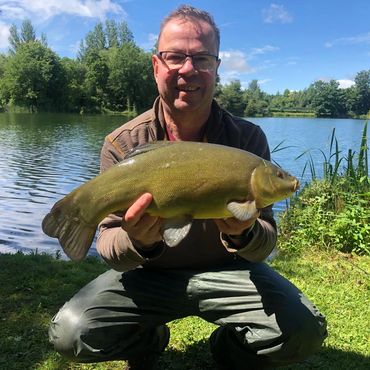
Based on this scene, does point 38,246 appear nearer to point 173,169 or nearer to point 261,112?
point 173,169

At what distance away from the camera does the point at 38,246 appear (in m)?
6.62

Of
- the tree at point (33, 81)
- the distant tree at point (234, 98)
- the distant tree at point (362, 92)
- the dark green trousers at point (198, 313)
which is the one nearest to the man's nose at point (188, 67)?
the dark green trousers at point (198, 313)

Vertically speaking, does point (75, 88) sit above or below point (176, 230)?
above

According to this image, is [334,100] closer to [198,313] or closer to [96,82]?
[96,82]

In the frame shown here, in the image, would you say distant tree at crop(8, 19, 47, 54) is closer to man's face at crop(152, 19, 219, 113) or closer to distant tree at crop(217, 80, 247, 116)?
distant tree at crop(217, 80, 247, 116)

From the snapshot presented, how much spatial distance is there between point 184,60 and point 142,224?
97 centimetres

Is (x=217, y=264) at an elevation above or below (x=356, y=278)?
above

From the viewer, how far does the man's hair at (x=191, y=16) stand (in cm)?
262

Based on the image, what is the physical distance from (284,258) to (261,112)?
78917 millimetres

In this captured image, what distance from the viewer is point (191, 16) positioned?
2619mm

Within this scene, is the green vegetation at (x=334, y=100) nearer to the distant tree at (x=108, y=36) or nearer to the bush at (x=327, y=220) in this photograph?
the distant tree at (x=108, y=36)

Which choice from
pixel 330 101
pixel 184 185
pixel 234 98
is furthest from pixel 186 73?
pixel 330 101

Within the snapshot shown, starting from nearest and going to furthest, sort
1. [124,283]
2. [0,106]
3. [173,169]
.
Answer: [173,169], [124,283], [0,106]

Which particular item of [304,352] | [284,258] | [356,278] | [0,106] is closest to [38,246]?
[284,258]
